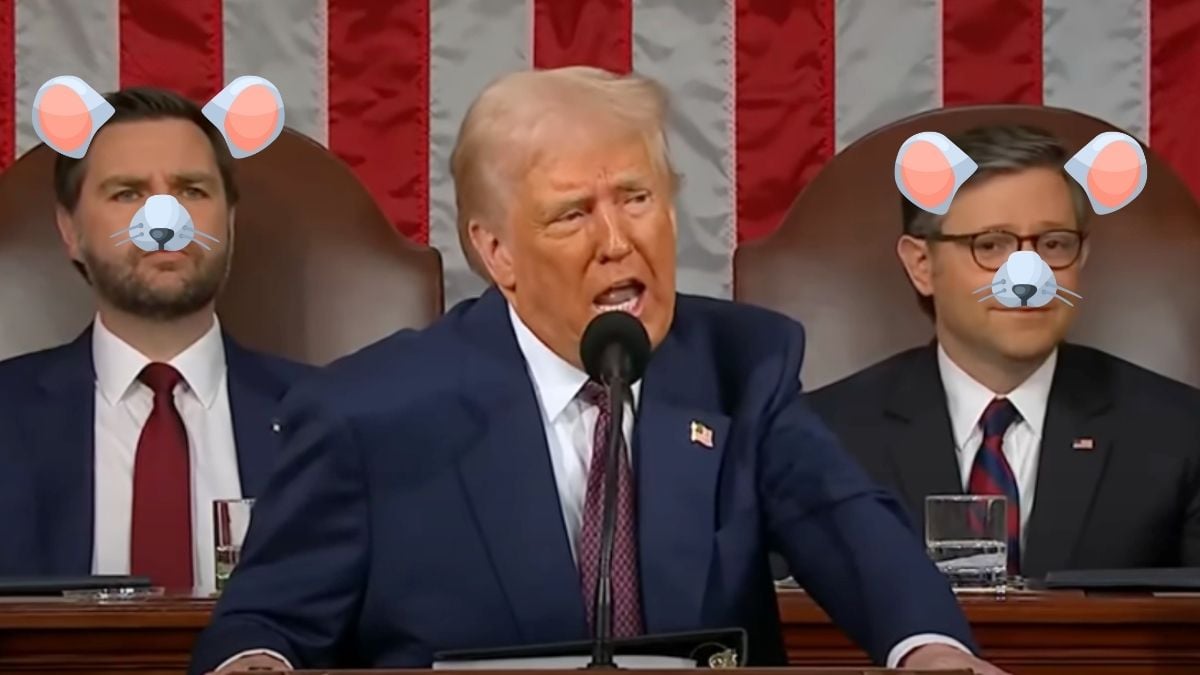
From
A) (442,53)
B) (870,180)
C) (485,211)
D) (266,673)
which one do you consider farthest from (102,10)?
(266,673)

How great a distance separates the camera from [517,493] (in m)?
2.38

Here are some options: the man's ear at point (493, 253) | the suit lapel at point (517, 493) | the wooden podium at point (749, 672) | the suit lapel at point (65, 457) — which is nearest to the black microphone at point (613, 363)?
the wooden podium at point (749, 672)

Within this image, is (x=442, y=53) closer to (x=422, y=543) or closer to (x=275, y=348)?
(x=275, y=348)

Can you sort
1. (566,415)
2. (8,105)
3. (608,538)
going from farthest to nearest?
(8,105), (566,415), (608,538)


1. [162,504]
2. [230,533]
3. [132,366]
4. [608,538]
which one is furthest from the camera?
[132,366]

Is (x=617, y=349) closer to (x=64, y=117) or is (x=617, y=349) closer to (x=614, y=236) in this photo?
(x=614, y=236)

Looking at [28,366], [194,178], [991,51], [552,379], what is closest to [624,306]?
[552,379]

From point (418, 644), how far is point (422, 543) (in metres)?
0.10

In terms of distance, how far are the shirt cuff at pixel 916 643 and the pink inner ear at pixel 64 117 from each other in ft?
5.60

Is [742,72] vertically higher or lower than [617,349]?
higher

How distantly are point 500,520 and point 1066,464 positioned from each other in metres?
1.21

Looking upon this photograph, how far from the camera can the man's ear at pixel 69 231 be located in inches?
140

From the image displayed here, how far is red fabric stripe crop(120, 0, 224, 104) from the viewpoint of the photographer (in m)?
4.12

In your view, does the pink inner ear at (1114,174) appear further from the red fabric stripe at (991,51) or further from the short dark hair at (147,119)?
the short dark hair at (147,119)
